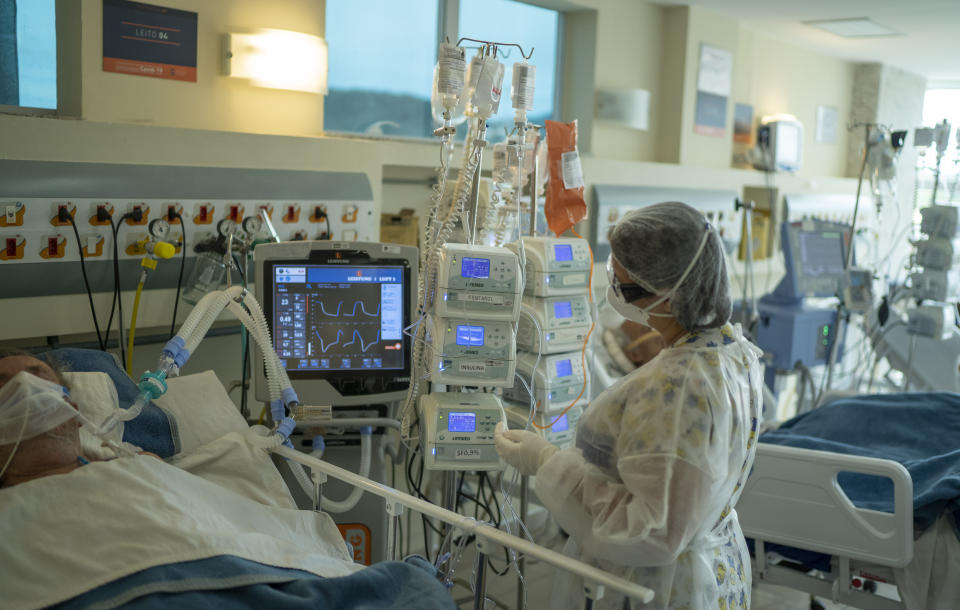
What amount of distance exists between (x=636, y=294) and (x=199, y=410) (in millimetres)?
1240

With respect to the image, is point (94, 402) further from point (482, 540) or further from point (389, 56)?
point (389, 56)

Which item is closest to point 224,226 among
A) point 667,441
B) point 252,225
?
point 252,225

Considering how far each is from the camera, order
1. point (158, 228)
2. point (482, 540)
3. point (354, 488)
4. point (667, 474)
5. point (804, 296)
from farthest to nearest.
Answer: point (804, 296)
point (158, 228)
point (354, 488)
point (482, 540)
point (667, 474)

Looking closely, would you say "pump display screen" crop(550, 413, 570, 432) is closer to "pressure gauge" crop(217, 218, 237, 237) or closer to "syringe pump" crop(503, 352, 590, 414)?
"syringe pump" crop(503, 352, 590, 414)

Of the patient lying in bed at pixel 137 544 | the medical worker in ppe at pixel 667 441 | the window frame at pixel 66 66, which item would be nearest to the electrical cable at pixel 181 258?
the window frame at pixel 66 66

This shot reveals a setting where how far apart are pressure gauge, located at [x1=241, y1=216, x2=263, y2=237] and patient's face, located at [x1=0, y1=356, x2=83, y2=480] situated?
1066 millimetres

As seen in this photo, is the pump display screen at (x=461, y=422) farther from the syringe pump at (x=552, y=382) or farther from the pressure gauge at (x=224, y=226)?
the pressure gauge at (x=224, y=226)

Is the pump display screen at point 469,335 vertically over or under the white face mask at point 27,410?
over

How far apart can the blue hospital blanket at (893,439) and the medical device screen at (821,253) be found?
1.33 meters

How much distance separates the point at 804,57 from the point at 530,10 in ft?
10.3

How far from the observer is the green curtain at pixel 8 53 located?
268 cm

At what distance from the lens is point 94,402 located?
195 centimetres

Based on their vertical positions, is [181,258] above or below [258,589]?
above

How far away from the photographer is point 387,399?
94.7 inches
